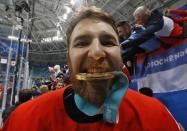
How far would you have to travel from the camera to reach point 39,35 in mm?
19250

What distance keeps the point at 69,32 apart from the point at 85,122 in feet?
0.87

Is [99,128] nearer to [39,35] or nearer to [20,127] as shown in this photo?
[20,127]

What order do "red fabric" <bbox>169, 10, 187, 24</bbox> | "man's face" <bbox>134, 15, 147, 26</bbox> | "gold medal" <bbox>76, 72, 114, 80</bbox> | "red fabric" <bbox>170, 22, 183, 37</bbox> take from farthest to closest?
"man's face" <bbox>134, 15, 147, 26</bbox>
"red fabric" <bbox>169, 10, 187, 24</bbox>
"red fabric" <bbox>170, 22, 183, 37</bbox>
"gold medal" <bbox>76, 72, 114, 80</bbox>

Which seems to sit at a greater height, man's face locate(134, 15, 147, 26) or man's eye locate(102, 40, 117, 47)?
man's face locate(134, 15, 147, 26)

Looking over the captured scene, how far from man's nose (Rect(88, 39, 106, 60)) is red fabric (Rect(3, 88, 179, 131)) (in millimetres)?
144

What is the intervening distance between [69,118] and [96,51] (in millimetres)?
181

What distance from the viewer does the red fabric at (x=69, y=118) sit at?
2.25 ft

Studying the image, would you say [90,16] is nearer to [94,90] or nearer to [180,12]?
[94,90]

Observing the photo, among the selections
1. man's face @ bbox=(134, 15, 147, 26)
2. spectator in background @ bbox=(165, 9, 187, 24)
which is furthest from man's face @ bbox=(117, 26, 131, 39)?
spectator in background @ bbox=(165, 9, 187, 24)

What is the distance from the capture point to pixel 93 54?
2.31 ft

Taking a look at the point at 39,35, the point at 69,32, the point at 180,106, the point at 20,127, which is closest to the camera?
the point at 20,127

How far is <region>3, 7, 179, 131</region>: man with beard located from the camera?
0.69 m

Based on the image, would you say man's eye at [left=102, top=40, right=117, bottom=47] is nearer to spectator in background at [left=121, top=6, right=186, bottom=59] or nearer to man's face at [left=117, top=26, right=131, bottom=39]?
spectator in background at [left=121, top=6, right=186, bottom=59]

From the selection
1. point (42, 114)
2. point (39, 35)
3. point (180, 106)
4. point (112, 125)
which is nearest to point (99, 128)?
point (112, 125)
